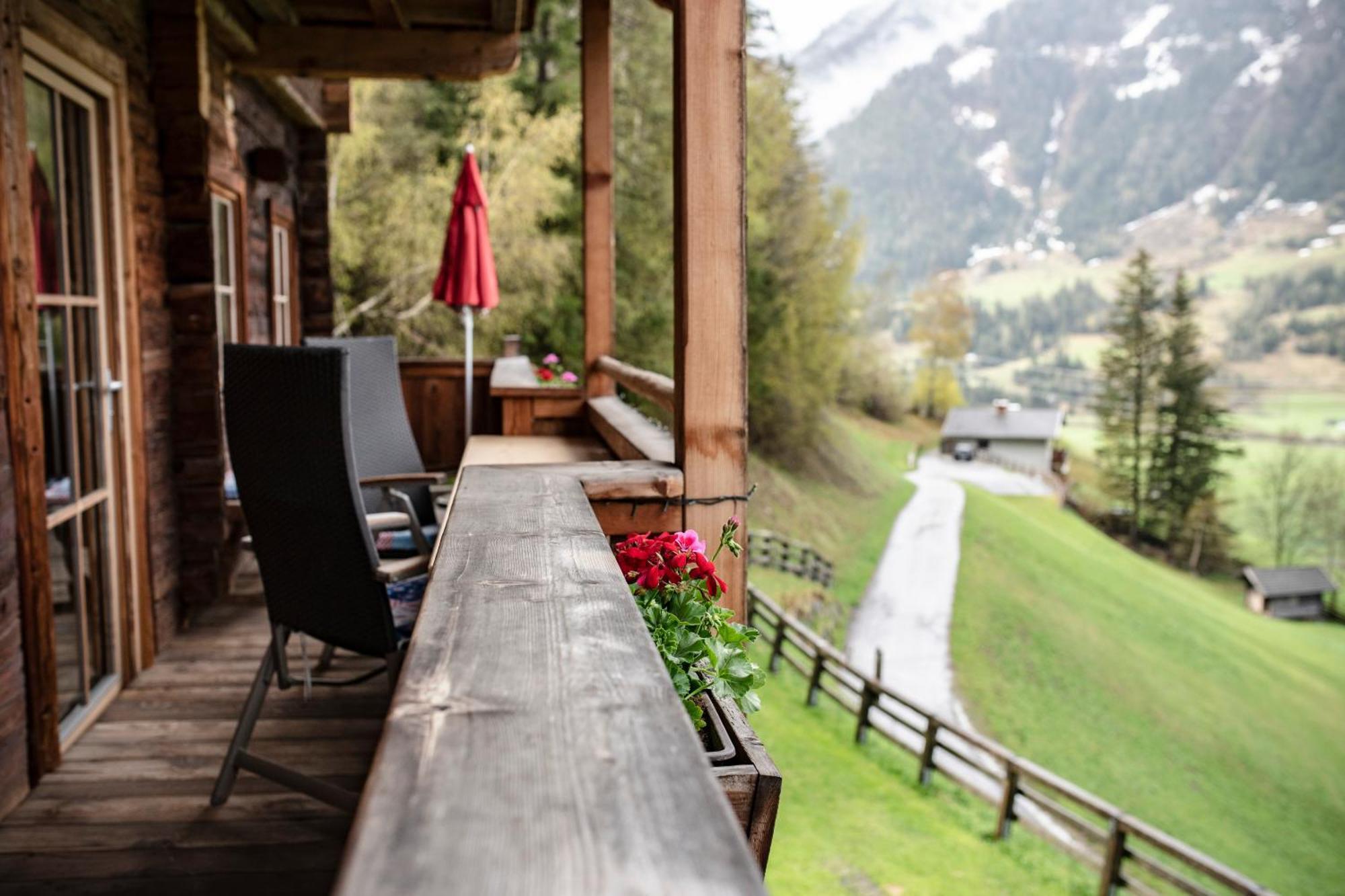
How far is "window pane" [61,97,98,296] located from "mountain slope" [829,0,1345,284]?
3263 inches

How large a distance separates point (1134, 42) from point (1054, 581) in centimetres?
10491

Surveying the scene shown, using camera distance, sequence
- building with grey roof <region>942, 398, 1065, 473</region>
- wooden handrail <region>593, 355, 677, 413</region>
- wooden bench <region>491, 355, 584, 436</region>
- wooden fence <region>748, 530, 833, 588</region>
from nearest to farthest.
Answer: wooden handrail <region>593, 355, 677, 413</region> < wooden bench <region>491, 355, 584, 436</region> < wooden fence <region>748, 530, 833, 588</region> < building with grey roof <region>942, 398, 1065, 473</region>

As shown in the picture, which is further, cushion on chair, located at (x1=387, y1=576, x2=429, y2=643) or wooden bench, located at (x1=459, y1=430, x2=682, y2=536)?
cushion on chair, located at (x1=387, y1=576, x2=429, y2=643)

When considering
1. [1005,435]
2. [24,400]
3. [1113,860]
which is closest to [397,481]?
[24,400]

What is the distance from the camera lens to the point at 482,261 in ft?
18.5

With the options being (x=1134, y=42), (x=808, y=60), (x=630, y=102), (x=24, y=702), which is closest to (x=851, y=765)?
(x=24, y=702)

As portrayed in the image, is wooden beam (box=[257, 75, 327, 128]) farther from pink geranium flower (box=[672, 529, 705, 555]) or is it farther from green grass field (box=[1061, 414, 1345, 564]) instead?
green grass field (box=[1061, 414, 1345, 564])

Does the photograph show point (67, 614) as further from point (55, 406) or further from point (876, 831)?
point (876, 831)

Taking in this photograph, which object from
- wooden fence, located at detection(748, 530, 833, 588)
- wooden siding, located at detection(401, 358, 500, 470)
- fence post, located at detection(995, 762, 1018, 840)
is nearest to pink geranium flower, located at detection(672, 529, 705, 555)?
wooden siding, located at detection(401, 358, 500, 470)

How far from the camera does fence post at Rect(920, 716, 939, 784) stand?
9172 mm

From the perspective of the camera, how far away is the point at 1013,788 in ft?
28.3

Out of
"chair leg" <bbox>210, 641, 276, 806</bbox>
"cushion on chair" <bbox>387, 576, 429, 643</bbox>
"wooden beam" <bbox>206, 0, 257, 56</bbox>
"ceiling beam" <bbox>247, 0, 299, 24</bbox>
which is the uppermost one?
"ceiling beam" <bbox>247, 0, 299, 24</bbox>

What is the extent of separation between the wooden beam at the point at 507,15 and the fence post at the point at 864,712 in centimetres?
680

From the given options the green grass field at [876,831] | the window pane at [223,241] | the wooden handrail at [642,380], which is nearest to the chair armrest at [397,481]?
the wooden handrail at [642,380]
